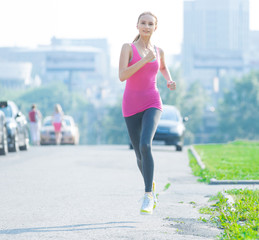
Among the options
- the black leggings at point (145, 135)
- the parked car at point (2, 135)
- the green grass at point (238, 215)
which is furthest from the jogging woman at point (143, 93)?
the parked car at point (2, 135)

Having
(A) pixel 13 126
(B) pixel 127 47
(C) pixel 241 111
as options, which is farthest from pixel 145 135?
(C) pixel 241 111

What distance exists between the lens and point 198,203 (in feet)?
27.2

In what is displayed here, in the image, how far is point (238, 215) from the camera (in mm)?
6707

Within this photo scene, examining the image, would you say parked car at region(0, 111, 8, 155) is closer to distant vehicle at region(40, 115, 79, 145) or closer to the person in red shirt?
the person in red shirt

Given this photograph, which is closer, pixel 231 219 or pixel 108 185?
pixel 231 219

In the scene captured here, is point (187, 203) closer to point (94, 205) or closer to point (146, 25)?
point (94, 205)

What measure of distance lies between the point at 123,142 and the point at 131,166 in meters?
81.2

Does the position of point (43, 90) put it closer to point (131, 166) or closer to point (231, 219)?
point (131, 166)

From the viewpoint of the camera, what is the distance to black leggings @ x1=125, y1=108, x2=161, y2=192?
6.84m

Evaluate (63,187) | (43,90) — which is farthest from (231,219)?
(43,90)

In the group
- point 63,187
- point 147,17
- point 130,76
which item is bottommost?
point 63,187

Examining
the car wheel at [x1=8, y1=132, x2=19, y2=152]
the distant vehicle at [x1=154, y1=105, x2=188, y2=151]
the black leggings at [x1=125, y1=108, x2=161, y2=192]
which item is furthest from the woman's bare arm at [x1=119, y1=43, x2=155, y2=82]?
the distant vehicle at [x1=154, y1=105, x2=188, y2=151]

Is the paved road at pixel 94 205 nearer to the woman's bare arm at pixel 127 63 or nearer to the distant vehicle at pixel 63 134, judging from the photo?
the woman's bare arm at pixel 127 63

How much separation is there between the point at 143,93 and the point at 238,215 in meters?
1.46
